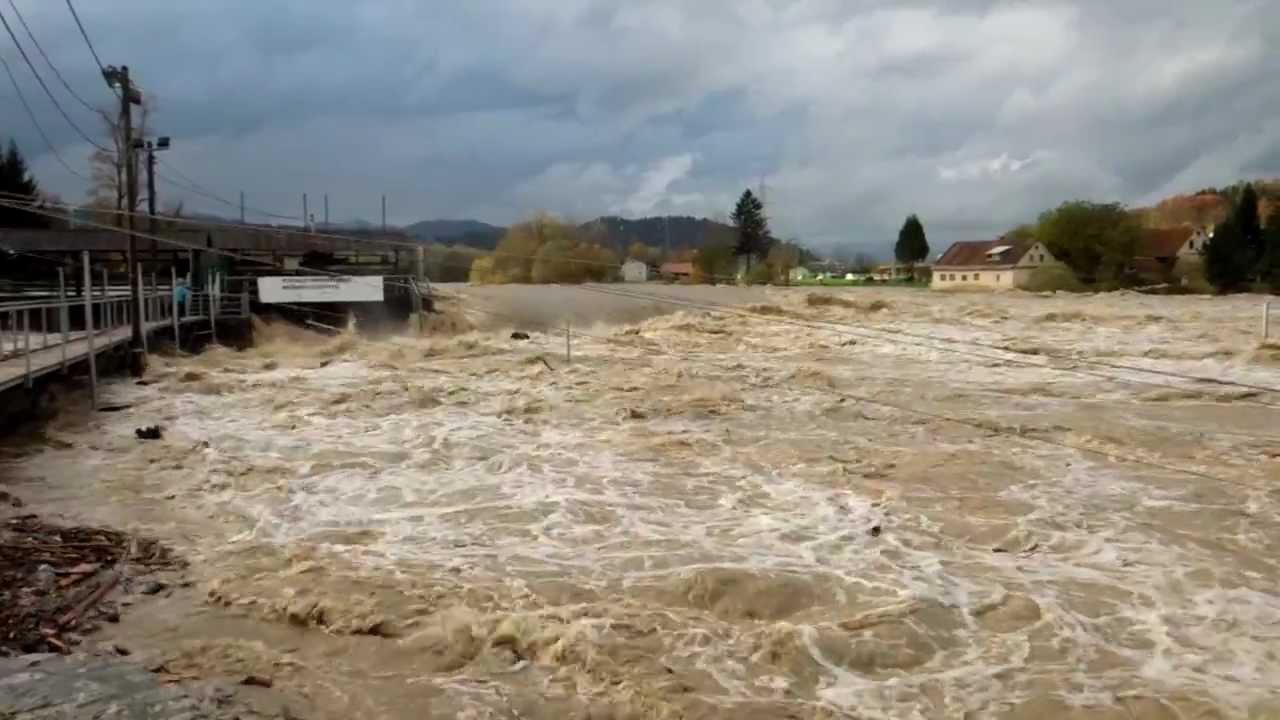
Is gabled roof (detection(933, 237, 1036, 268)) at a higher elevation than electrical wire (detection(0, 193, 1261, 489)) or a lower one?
higher

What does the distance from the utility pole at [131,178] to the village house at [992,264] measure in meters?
51.4

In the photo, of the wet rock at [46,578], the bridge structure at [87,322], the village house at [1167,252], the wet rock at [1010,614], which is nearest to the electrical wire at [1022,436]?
the bridge structure at [87,322]

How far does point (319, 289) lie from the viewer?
102 ft

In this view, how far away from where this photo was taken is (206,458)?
13.2 m

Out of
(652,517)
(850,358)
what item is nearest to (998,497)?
(652,517)

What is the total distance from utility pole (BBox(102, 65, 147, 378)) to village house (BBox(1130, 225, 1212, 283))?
58.1 meters

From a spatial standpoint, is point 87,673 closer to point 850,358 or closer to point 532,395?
point 532,395

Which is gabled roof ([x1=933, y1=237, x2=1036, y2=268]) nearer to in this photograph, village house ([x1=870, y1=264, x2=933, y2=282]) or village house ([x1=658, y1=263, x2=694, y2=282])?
village house ([x1=870, y1=264, x2=933, y2=282])

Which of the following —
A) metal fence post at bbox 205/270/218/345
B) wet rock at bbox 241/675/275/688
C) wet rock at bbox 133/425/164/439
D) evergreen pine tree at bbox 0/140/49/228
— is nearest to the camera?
wet rock at bbox 241/675/275/688

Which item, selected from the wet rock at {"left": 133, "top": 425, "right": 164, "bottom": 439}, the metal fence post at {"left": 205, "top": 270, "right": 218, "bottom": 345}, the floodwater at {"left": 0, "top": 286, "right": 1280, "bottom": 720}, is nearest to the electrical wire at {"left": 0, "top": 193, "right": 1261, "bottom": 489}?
the floodwater at {"left": 0, "top": 286, "right": 1280, "bottom": 720}

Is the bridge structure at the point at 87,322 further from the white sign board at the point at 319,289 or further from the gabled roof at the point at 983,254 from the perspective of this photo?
the gabled roof at the point at 983,254

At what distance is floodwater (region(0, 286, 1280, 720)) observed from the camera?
6207 mm

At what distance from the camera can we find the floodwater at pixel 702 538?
20.4 feet

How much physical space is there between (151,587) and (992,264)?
6781 centimetres
